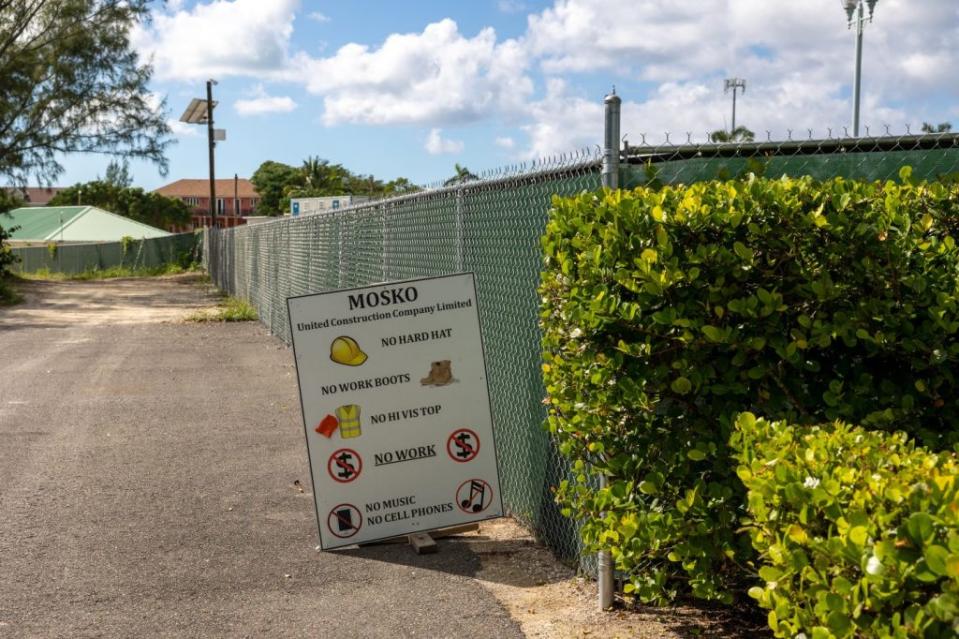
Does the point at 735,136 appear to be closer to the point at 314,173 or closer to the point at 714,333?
the point at 714,333

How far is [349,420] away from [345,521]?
0.54 meters

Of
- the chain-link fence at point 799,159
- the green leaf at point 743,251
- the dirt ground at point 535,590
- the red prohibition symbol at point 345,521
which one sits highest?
the chain-link fence at point 799,159

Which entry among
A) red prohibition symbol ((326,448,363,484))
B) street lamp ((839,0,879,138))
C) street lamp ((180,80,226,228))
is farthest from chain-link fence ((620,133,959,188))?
street lamp ((180,80,226,228))

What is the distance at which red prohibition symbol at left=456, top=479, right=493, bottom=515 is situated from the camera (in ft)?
19.2

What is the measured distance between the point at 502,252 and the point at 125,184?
114 ft

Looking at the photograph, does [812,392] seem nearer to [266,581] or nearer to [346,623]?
[346,623]

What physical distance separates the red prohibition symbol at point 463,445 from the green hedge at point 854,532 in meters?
2.76

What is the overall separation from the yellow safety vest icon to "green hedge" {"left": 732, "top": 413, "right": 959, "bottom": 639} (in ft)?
9.40

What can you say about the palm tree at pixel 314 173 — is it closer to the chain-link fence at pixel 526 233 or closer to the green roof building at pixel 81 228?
the green roof building at pixel 81 228

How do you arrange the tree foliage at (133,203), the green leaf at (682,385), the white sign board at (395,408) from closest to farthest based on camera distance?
the green leaf at (682,385) → the white sign board at (395,408) → the tree foliage at (133,203)

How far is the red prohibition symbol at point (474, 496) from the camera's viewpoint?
230 inches

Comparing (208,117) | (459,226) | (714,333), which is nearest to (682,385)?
(714,333)

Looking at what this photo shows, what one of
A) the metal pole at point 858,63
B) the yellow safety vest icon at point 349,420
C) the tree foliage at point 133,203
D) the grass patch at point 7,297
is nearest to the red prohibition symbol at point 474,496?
the yellow safety vest icon at point 349,420

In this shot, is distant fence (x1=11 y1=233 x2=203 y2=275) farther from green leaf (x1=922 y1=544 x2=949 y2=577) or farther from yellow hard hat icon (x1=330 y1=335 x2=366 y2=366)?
green leaf (x1=922 y1=544 x2=949 y2=577)
